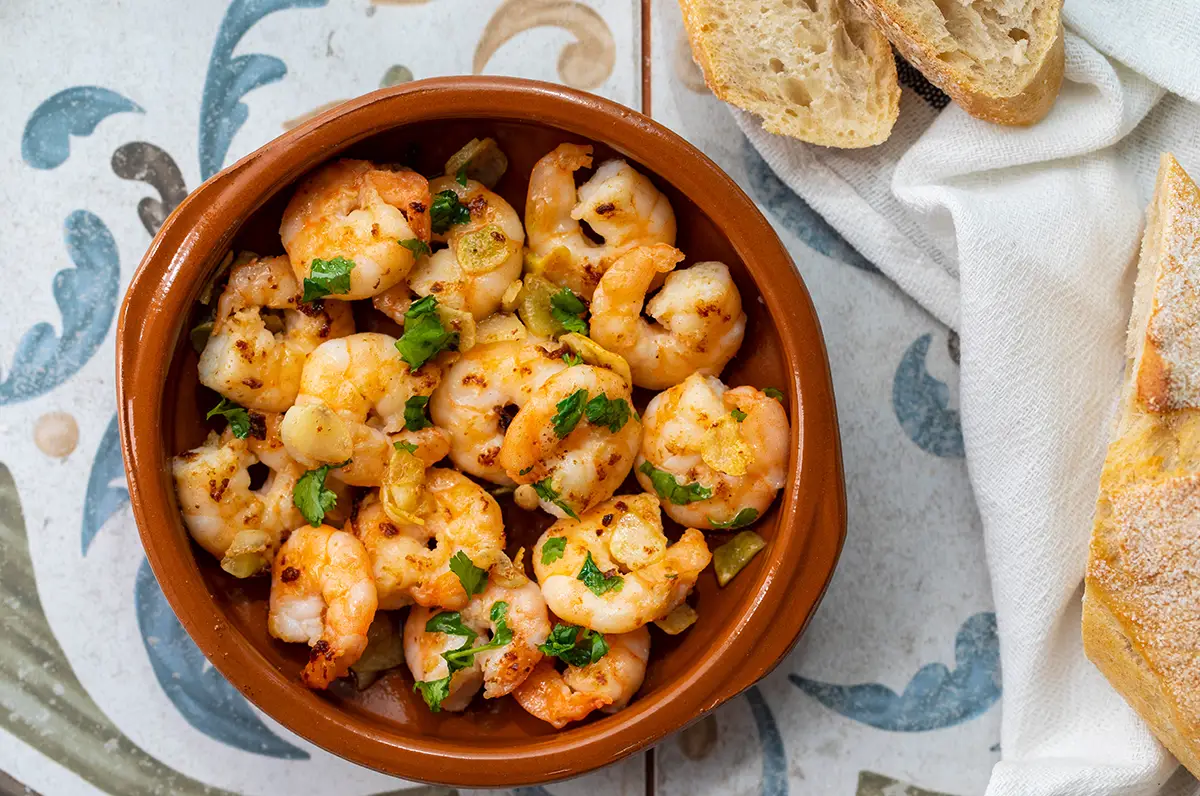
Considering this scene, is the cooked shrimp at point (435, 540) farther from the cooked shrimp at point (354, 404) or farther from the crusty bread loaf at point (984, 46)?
the crusty bread loaf at point (984, 46)

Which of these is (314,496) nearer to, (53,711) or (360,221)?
(360,221)

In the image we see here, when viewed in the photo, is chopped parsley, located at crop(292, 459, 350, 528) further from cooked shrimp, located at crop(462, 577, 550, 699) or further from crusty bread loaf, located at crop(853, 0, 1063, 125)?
crusty bread loaf, located at crop(853, 0, 1063, 125)

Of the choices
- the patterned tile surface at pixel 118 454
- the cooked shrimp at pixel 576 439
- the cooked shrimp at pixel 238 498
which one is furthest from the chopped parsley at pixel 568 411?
the patterned tile surface at pixel 118 454

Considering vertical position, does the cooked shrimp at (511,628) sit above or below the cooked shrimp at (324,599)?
below

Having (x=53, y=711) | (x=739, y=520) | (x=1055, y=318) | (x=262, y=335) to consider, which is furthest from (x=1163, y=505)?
(x=53, y=711)

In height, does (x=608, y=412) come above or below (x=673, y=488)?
above

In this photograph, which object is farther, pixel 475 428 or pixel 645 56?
pixel 645 56

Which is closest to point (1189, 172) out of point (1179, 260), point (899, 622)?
point (1179, 260)

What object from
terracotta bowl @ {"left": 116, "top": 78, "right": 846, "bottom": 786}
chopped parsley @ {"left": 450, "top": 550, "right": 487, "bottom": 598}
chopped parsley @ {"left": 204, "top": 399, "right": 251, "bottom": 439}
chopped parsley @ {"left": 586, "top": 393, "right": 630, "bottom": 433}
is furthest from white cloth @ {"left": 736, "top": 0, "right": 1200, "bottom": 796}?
chopped parsley @ {"left": 204, "top": 399, "right": 251, "bottom": 439}
